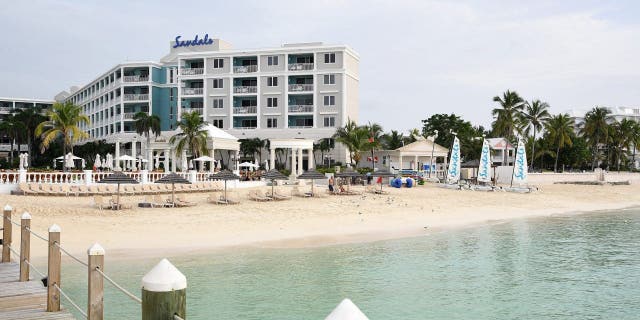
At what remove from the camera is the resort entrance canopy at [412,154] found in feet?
190

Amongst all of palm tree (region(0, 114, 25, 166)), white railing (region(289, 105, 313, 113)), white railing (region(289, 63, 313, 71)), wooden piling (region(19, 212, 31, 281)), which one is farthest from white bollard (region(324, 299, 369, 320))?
palm tree (region(0, 114, 25, 166))

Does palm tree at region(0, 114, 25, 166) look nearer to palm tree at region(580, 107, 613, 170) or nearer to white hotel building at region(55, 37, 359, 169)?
white hotel building at region(55, 37, 359, 169)

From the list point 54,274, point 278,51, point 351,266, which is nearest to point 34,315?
A: point 54,274

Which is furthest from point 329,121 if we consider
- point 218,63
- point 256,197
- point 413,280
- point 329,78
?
point 413,280

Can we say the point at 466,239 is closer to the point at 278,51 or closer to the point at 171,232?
the point at 171,232

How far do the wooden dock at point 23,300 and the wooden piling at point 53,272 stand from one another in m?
0.15

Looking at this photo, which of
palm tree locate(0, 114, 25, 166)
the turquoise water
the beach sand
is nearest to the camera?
the turquoise water

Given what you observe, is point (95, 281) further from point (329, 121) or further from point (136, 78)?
point (136, 78)

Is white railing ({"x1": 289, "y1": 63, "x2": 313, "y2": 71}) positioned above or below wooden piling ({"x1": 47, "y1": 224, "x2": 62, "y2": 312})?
above

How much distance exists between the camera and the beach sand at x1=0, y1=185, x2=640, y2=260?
68.3 ft

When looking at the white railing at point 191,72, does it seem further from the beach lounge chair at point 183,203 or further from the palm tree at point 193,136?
the beach lounge chair at point 183,203

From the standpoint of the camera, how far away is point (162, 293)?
402cm

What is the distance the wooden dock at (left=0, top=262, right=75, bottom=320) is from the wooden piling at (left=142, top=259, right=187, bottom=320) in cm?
428

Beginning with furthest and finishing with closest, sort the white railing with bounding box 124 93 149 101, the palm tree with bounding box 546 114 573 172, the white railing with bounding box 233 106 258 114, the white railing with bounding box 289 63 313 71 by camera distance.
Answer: the palm tree with bounding box 546 114 573 172 → the white railing with bounding box 124 93 149 101 → the white railing with bounding box 233 106 258 114 → the white railing with bounding box 289 63 313 71
